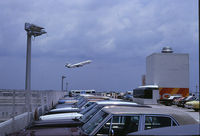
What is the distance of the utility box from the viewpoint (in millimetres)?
42844

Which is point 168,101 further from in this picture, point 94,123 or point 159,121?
point 94,123

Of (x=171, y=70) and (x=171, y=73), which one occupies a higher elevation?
(x=171, y=70)

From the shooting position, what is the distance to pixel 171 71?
43.4m

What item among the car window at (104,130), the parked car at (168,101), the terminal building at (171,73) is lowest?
the parked car at (168,101)

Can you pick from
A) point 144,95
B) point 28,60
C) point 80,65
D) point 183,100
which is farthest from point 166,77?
point 28,60

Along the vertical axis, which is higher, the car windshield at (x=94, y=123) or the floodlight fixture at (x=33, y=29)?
the floodlight fixture at (x=33, y=29)

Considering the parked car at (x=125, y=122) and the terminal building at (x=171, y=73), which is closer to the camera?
the parked car at (x=125, y=122)

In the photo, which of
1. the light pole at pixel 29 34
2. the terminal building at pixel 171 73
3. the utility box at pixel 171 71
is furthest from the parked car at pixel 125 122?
the utility box at pixel 171 71

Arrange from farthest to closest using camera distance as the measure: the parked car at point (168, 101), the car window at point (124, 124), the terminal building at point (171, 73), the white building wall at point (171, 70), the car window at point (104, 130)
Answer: the white building wall at point (171, 70) → the terminal building at point (171, 73) → the parked car at point (168, 101) → the car window at point (124, 124) → the car window at point (104, 130)

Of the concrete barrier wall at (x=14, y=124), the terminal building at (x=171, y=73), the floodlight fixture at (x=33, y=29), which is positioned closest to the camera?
the concrete barrier wall at (x=14, y=124)

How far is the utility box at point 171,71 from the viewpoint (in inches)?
1687

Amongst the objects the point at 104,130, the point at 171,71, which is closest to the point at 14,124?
the point at 104,130

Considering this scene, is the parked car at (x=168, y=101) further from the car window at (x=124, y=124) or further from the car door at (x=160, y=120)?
the car window at (x=124, y=124)

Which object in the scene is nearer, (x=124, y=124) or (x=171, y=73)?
(x=124, y=124)
